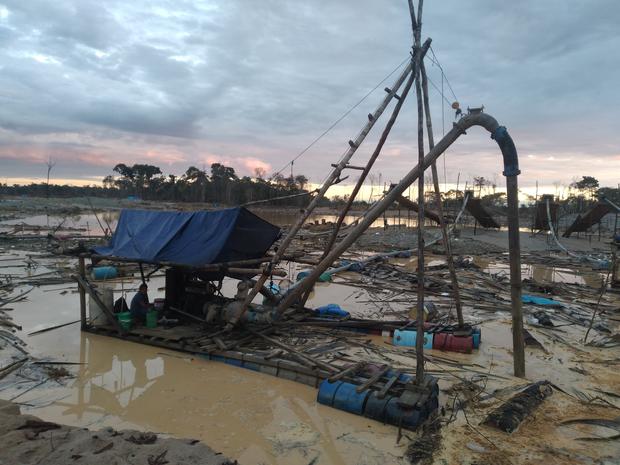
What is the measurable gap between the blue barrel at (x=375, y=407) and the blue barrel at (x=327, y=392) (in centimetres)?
57

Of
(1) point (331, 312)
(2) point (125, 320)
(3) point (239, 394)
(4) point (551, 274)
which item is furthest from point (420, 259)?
(4) point (551, 274)

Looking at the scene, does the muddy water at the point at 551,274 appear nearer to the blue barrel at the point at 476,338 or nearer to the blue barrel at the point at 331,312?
the blue barrel at the point at 476,338

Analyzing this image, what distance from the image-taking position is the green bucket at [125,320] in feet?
30.6

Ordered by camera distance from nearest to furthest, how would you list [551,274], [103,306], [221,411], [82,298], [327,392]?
[221,411] → [327,392] → [103,306] → [82,298] → [551,274]

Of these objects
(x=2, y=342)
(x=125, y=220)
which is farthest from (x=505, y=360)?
(x=2, y=342)

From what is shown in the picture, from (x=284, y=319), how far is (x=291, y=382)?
3.15 m

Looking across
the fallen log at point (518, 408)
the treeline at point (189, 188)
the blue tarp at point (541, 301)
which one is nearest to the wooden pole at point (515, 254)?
the fallen log at point (518, 408)

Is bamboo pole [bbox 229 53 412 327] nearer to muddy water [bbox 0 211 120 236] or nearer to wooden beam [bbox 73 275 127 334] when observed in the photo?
wooden beam [bbox 73 275 127 334]

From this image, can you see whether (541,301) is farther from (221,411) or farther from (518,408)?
(221,411)

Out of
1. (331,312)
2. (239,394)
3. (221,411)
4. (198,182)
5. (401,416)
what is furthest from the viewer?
(198,182)

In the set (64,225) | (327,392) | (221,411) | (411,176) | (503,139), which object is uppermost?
(503,139)

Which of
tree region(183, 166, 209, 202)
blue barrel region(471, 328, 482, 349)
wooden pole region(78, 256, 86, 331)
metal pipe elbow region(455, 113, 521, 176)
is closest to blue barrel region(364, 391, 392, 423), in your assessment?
blue barrel region(471, 328, 482, 349)

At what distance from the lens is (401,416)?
5586 millimetres

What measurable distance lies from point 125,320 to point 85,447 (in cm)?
552
